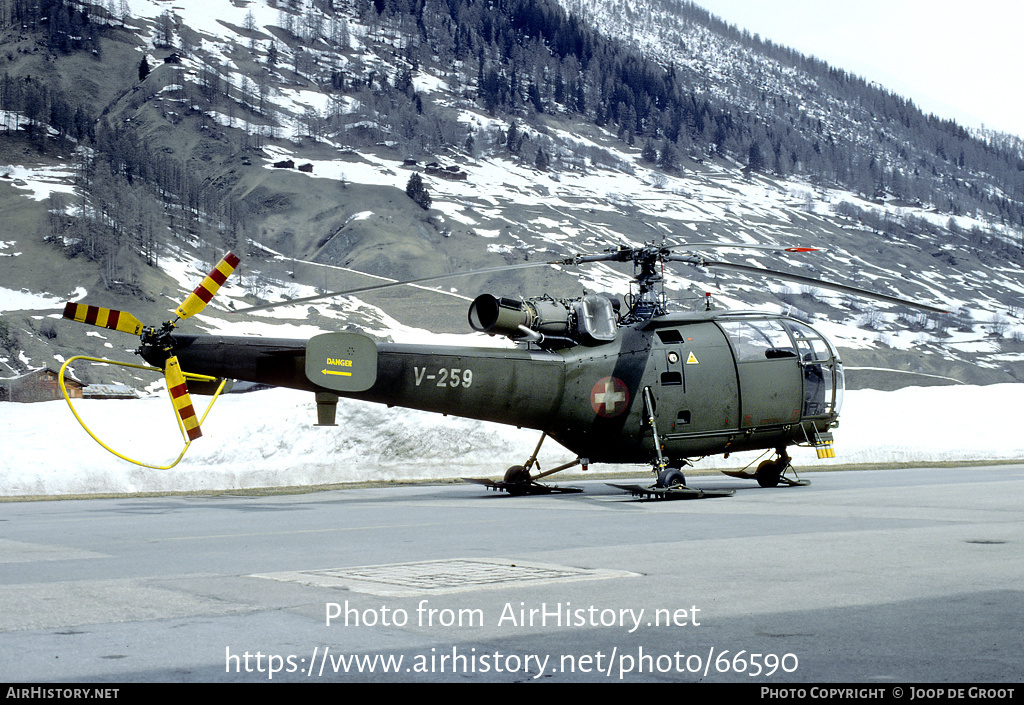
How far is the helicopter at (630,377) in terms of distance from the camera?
56.2ft

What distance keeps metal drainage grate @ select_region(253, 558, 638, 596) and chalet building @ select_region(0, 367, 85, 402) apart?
5831cm

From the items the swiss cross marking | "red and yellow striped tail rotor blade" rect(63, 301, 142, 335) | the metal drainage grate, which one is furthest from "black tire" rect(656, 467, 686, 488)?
"red and yellow striped tail rotor blade" rect(63, 301, 142, 335)

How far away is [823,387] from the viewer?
20828 millimetres

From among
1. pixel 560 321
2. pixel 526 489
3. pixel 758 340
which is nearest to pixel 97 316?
pixel 560 321

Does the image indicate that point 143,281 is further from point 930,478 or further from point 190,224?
point 930,478

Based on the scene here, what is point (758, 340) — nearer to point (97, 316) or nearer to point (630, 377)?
point (630, 377)

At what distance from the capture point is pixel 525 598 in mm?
7793

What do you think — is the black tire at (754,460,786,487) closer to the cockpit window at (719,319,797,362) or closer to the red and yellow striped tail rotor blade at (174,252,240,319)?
the cockpit window at (719,319,797,362)

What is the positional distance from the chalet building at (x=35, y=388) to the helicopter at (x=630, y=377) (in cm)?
4979

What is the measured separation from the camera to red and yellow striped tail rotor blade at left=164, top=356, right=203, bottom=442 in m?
15.2

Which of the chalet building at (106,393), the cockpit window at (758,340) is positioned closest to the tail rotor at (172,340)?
the cockpit window at (758,340)

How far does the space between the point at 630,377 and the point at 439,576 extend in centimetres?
1074

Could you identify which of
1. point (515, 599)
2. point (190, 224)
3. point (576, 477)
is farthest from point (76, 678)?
point (190, 224)

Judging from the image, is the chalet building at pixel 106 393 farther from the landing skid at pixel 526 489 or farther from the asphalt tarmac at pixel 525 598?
the asphalt tarmac at pixel 525 598
